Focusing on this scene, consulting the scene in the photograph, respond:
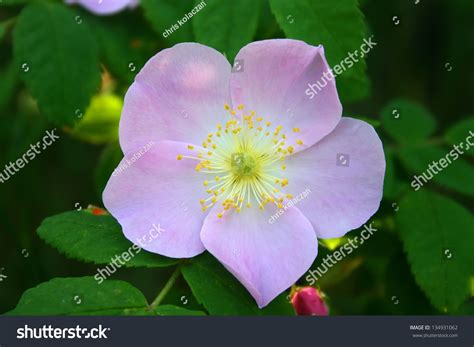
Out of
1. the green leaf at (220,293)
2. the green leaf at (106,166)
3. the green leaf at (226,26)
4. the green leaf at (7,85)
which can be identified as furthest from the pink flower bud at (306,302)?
the green leaf at (7,85)

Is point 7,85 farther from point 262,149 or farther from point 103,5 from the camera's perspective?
point 262,149

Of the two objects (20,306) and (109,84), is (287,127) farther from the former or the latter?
(109,84)

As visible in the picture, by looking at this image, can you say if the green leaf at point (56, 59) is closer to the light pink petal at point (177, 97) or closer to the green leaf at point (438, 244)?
the light pink petal at point (177, 97)

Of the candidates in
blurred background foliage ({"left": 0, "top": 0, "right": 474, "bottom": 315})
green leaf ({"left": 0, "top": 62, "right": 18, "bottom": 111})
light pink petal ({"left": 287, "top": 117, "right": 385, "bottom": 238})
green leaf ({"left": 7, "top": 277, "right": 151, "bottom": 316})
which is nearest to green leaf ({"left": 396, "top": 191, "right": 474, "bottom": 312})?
blurred background foliage ({"left": 0, "top": 0, "right": 474, "bottom": 315})

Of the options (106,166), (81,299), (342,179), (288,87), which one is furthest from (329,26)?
(106,166)

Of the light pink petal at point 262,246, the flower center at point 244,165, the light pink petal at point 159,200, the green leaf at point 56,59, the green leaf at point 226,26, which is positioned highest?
the green leaf at point 56,59

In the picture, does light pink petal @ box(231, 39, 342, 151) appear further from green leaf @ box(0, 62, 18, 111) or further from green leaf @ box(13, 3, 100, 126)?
green leaf @ box(0, 62, 18, 111)
